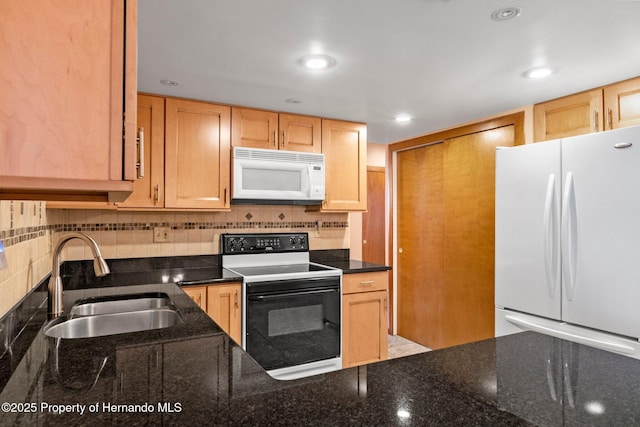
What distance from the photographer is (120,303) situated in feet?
6.26

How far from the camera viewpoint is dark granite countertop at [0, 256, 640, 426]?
71 centimetres

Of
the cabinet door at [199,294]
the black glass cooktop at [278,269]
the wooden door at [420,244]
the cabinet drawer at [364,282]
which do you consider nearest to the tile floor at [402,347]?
the wooden door at [420,244]

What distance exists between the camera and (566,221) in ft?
7.02

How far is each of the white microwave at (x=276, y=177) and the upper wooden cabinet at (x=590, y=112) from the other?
5.36 ft

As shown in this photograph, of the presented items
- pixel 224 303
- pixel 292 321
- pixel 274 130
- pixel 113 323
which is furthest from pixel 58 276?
pixel 274 130

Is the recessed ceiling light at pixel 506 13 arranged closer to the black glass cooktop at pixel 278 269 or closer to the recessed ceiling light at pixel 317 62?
the recessed ceiling light at pixel 317 62

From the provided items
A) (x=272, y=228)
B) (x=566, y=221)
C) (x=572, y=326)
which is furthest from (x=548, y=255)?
(x=272, y=228)

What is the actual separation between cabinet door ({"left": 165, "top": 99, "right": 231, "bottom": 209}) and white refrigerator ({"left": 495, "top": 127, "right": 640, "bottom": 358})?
191 centimetres

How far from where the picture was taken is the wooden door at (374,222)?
482 centimetres

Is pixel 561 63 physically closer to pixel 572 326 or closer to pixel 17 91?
pixel 572 326

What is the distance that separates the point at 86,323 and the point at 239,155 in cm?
156

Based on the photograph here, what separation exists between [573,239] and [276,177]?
6.35 feet

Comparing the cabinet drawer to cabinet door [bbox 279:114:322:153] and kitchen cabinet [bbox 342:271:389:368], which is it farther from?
cabinet door [bbox 279:114:322:153]

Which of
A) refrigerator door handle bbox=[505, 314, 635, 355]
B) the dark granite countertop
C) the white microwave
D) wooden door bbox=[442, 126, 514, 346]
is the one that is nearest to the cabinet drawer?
the white microwave
